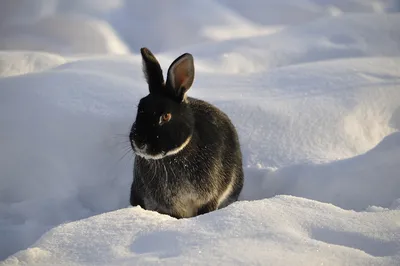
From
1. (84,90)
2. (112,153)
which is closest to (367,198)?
(112,153)

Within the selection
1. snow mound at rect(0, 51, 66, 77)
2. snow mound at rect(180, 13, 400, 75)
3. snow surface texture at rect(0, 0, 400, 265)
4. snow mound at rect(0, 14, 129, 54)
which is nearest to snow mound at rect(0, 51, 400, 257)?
snow surface texture at rect(0, 0, 400, 265)

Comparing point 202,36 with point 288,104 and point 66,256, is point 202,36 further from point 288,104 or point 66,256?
point 66,256

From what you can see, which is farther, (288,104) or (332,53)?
(332,53)

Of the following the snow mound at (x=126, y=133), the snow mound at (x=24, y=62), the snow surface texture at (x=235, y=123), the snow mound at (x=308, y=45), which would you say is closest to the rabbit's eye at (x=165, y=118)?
the snow surface texture at (x=235, y=123)

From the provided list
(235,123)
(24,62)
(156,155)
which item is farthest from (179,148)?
(24,62)

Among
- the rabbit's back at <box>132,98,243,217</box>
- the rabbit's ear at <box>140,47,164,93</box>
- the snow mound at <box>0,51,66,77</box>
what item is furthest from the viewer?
the snow mound at <box>0,51,66,77</box>

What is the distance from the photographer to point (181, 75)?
2461 mm

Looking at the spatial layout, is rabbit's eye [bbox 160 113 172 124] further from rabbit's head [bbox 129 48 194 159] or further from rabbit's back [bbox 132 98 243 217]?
rabbit's back [bbox 132 98 243 217]

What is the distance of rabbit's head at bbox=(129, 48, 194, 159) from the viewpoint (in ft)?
7.65

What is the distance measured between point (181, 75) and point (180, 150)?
43 cm

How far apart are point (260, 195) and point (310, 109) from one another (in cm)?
106

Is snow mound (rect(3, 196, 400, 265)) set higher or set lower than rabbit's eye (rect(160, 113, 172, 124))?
lower

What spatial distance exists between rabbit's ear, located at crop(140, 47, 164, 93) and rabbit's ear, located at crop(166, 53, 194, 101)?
7 centimetres

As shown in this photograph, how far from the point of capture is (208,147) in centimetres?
267
